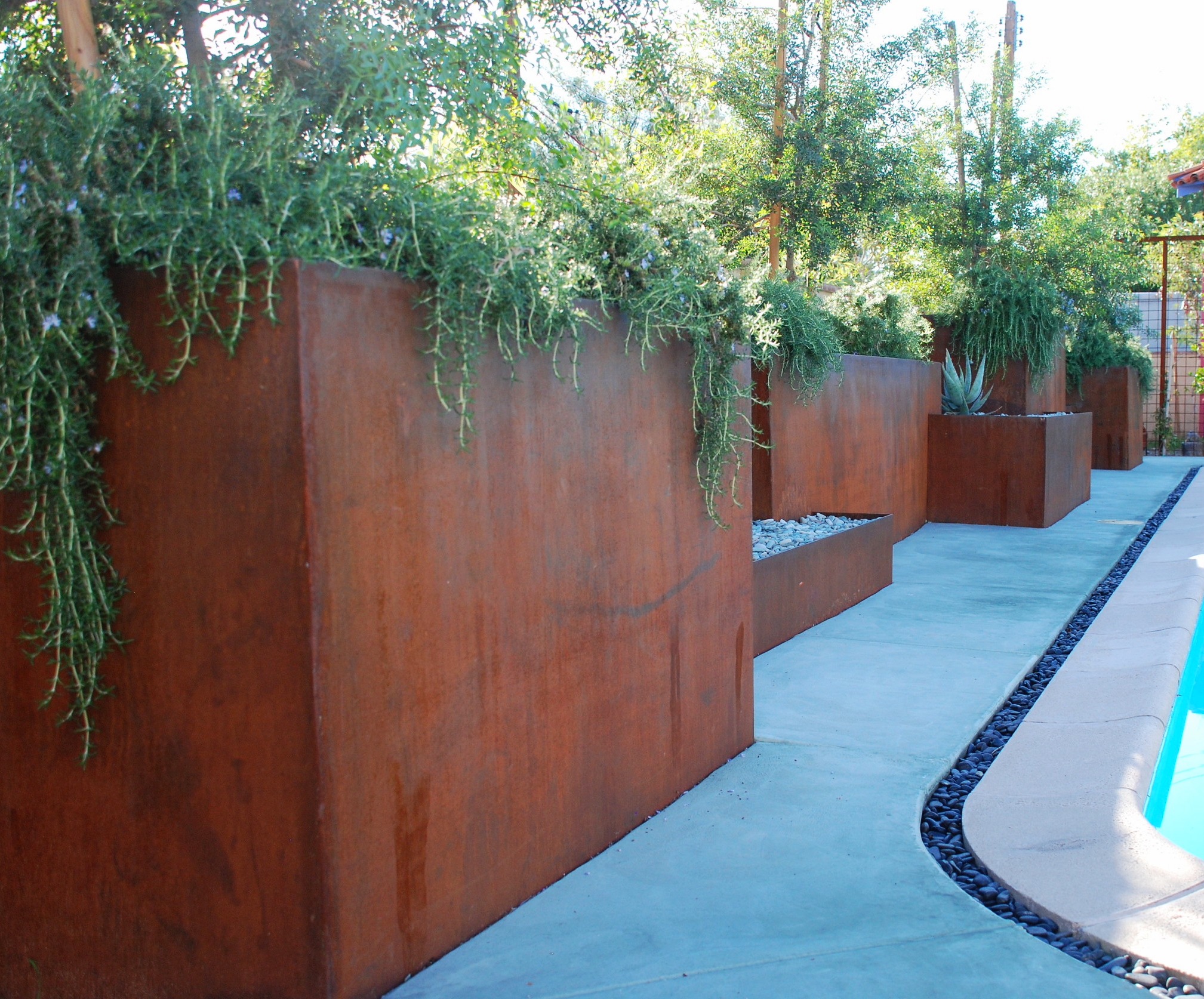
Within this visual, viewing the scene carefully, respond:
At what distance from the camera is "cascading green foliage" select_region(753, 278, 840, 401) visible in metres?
6.23

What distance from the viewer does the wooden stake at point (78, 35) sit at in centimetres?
248

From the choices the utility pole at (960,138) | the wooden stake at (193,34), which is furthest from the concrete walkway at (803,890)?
the utility pole at (960,138)

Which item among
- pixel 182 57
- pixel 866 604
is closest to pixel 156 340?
pixel 182 57

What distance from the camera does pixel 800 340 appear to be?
6332mm

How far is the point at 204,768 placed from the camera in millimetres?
1948

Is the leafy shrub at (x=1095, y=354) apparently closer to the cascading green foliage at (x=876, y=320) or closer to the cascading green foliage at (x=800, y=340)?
the cascading green foliage at (x=876, y=320)

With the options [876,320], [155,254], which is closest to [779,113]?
[876,320]

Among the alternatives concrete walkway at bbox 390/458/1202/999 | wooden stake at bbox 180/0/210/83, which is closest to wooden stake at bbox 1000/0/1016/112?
concrete walkway at bbox 390/458/1202/999

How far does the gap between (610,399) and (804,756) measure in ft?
4.94

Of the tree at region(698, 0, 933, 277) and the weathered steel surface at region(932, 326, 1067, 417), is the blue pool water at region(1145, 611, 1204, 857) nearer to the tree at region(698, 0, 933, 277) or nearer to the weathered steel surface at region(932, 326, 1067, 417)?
the tree at region(698, 0, 933, 277)

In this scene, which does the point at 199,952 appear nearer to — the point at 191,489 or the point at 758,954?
the point at 191,489

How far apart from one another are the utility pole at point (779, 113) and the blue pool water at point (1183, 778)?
5037 millimetres

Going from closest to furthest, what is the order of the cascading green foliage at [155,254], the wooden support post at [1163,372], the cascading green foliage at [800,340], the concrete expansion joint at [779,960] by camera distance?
1. the cascading green foliage at [155,254]
2. the concrete expansion joint at [779,960]
3. the cascading green foliage at [800,340]
4. the wooden support post at [1163,372]

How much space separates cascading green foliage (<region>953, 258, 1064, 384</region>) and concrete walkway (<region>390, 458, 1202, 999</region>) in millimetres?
6842
